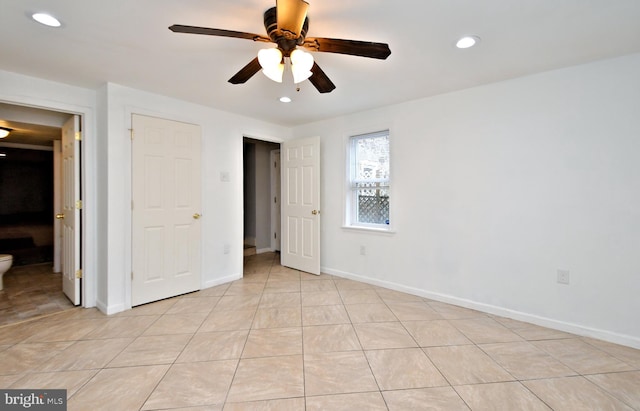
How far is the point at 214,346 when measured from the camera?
2168 millimetres

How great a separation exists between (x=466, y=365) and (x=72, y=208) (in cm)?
400

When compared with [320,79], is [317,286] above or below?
below

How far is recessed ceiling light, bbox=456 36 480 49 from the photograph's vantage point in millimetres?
1963

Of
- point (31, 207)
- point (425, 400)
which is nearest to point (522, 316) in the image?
point (425, 400)

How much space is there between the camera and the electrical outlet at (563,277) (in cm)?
244

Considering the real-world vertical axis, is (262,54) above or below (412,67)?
below

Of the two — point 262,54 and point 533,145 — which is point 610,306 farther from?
point 262,54

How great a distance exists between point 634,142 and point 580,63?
0.78 meters

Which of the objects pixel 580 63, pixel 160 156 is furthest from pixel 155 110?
pixel 580 63

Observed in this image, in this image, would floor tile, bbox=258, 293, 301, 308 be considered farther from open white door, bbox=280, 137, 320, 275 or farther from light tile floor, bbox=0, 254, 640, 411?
open white door, bbox=280, 137, 320, 275

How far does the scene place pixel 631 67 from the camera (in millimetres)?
2182

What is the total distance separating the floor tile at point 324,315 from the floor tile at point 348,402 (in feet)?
3.05

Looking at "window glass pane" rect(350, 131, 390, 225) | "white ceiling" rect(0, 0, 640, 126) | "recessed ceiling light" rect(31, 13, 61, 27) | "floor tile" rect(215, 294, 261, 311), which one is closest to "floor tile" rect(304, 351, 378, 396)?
"floor tile" rect(215, 294, 261, 311)

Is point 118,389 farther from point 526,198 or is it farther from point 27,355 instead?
point 526,198
